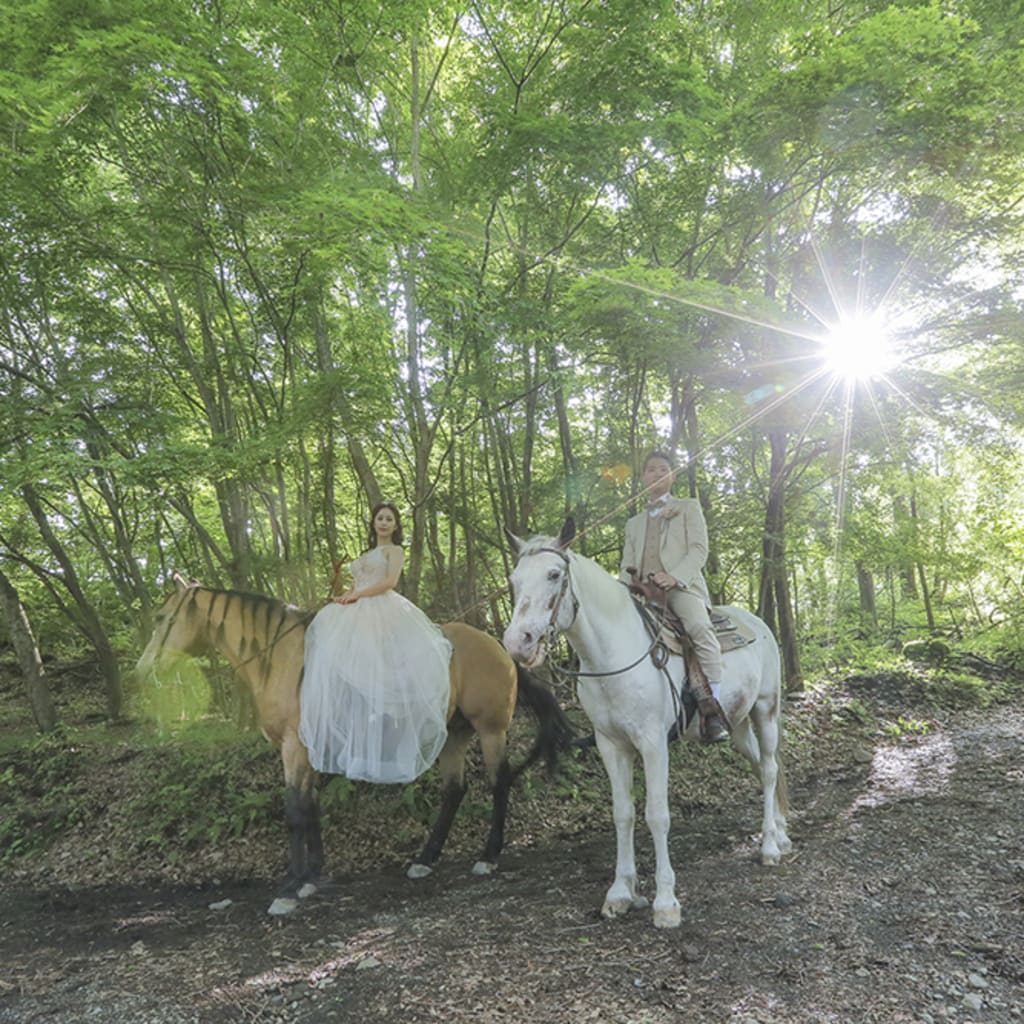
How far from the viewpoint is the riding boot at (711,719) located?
143 inches

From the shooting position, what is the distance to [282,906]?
3727 millimetres

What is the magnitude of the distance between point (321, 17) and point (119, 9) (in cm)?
188

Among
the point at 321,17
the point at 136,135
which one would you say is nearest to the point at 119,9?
the point at 136,135

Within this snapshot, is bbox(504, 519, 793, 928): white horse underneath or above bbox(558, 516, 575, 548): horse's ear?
underneath

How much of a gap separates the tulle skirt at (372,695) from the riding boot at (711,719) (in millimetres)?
1724

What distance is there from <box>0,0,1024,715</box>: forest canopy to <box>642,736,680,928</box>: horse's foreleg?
1.44 metres

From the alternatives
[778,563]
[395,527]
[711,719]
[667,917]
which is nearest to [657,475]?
[711,719]

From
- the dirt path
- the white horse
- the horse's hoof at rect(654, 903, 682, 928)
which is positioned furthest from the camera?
the horse's hoof at rect(654, 903, 682, 928)

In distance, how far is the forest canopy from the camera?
470 cm

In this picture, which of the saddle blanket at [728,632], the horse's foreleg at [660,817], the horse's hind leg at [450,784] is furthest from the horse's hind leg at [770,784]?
the horse's hind leg at [450,784]

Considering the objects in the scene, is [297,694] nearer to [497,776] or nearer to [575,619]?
[497,776]

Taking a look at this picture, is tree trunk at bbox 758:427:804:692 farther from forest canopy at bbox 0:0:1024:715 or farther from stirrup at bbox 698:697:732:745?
stirrup at bbox 698:697:732:745

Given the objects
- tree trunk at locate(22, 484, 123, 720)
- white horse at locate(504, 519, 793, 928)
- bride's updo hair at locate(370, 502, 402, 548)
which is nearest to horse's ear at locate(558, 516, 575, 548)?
white horse at locate(504, 519, 793, 928)

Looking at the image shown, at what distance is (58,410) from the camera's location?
5.26 m
